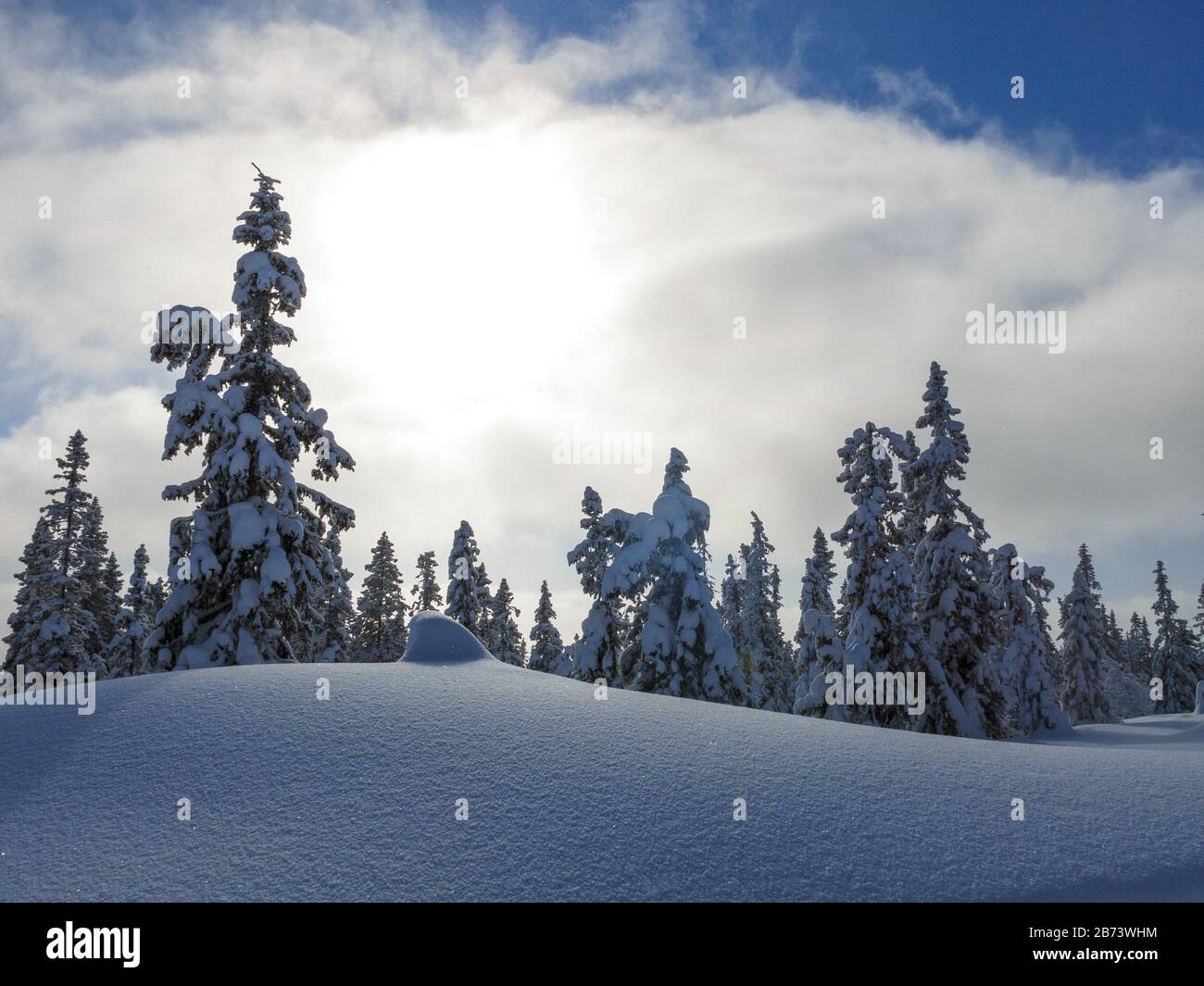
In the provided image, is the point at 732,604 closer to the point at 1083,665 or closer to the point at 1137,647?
the point at 1083,665

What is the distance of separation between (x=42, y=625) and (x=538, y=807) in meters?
34.0

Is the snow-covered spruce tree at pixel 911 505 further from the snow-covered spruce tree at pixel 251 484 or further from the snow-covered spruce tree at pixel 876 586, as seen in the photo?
the snow-covered spruce tree at pixel 251 484

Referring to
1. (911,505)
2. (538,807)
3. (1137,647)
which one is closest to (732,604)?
(911,505)

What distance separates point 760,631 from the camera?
49875mm

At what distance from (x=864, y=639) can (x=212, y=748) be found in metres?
21.3

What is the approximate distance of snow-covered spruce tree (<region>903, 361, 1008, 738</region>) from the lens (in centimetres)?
2616

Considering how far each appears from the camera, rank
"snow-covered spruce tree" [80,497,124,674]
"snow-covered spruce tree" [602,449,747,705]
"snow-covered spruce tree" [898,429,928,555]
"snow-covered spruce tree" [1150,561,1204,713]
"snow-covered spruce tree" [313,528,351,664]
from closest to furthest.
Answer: "snow-covered spruce tree" [602,449,747,705] < "snow-covered spruce tree" [898,429,928,555] < "snow-covered spruce tree" [313,528,351,664] < "snow-covered spruce tree" [80,497,124,674] < "snow-covered spruce tree" [1150,561,1204,713]

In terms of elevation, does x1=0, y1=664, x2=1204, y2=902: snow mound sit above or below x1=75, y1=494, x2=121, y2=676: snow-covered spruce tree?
below

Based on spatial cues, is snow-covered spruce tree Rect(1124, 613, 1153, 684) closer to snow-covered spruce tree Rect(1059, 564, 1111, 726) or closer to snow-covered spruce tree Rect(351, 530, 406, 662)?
snow-covered spruce tree Rect(1059, 564, 1111, 726)

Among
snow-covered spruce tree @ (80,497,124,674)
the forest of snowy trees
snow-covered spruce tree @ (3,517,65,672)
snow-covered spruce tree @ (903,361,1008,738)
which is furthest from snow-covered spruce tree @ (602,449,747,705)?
snow-covered spruce tree @ (80,497,124,674)

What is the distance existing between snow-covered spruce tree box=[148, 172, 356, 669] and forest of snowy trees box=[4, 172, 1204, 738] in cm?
5

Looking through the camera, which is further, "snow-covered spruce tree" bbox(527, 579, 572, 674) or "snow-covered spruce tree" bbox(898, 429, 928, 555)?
"snow-covered spruce tree" bbox(527, 579, 572, 674)

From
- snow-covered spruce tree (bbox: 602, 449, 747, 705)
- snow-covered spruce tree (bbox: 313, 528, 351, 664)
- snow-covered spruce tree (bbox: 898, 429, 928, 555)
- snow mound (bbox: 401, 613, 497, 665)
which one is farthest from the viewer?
snow-covered spruce tree (bbox: 313, 528, 351, 664)
